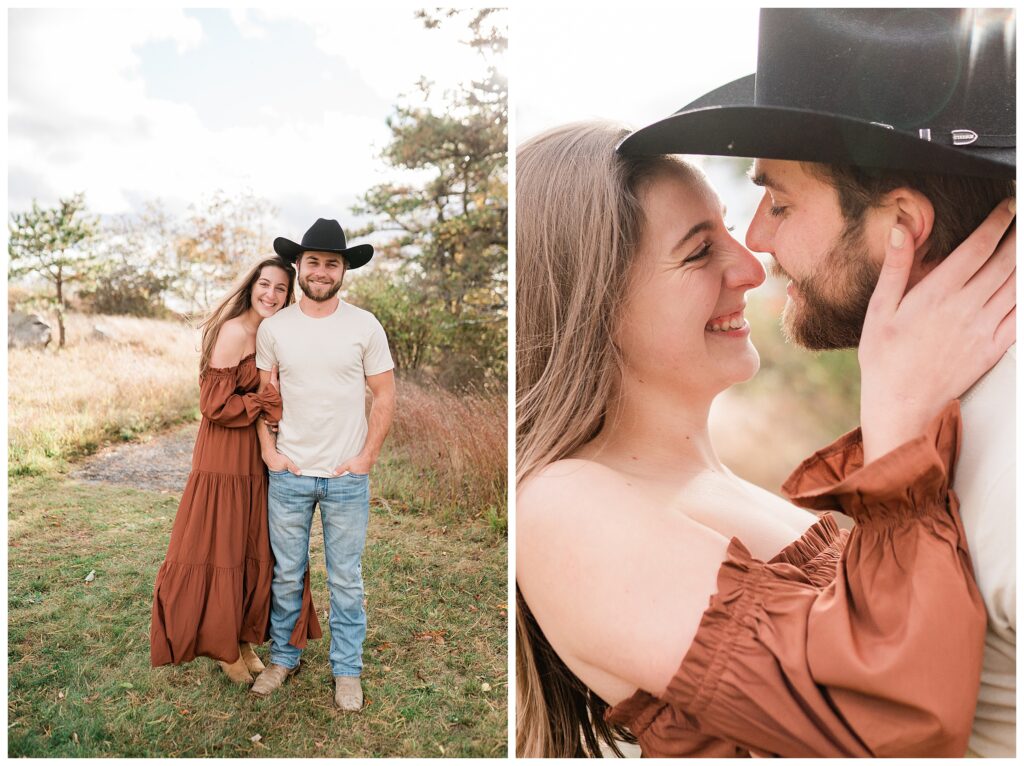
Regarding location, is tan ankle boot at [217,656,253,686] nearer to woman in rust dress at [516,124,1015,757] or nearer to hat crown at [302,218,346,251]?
woman in rust dress at [516,124,1015,757]

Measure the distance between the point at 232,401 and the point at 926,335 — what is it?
2.17 meters

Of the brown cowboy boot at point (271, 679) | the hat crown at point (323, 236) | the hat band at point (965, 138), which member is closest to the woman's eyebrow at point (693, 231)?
the hat band at point (965, 138)

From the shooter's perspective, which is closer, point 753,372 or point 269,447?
point 753,372

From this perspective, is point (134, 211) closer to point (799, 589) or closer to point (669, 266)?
point (669, 266)

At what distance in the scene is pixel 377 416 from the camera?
9.47 ft

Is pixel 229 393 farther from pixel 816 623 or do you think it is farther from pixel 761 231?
pixel 816 623

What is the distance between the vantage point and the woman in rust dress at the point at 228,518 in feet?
9.20

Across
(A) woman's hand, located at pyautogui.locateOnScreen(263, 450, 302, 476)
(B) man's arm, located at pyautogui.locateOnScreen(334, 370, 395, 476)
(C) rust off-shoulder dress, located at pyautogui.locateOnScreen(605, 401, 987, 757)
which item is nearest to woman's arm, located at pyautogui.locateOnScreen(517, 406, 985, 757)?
(C) rust off-shoulder dress, located at pyautogui.locateOnScreen(605, 401, 987, 757)

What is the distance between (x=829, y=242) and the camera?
2152 millimetres

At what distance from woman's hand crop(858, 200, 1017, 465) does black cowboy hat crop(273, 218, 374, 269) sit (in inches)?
63.6

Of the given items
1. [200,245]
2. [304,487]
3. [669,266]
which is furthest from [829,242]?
[200,245]

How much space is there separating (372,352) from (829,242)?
1530 mm

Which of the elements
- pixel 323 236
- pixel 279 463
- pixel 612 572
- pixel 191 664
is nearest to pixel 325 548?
pixel 279 463

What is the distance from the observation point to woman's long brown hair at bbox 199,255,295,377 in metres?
2.88
